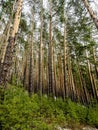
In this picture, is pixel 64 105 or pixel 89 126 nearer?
pixel 89 126

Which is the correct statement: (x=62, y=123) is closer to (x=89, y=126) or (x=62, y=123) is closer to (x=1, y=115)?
(x=89, y=126)

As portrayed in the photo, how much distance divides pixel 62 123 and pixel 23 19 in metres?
12.5

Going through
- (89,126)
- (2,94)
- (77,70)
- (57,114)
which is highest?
(77,70)

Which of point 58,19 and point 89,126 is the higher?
point 58,19

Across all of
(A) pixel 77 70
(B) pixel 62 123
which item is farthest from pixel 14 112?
(A) pixel 77 70

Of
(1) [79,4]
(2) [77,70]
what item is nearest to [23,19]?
(1) [79,4]

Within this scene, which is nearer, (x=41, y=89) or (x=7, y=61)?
(x=7, y=61)

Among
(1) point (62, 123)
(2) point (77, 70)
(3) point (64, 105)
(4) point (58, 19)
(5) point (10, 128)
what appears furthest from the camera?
(2) point (77, 70)

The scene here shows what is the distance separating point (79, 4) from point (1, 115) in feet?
32.4

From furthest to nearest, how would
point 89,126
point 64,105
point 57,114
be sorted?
point 64,105 → point 89,126 → point 57,114

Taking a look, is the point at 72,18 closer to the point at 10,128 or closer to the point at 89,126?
the point at 89,126

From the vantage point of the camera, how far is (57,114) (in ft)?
27.7

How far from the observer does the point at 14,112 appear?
447 cm

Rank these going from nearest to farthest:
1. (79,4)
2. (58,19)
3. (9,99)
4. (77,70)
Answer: (9,99)
(79,4)
(58,19)
(77,70)
